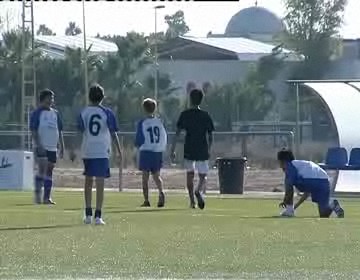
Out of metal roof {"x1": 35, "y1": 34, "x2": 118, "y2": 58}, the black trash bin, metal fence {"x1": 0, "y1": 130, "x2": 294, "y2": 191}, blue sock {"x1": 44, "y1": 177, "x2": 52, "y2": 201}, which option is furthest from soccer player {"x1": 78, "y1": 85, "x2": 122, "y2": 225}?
metal roof {"x1": 35, "y1": 34, "x2": 118, "y2": 58}

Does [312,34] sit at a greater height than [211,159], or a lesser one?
greater

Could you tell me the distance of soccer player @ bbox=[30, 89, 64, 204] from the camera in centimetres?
2241

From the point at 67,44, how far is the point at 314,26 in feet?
50.2

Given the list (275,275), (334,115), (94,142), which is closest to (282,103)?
(334,115)

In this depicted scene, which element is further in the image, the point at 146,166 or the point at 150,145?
the point at 150,145

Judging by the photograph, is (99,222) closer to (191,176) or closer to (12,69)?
(191,176)

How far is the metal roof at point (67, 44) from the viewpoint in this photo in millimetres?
75562

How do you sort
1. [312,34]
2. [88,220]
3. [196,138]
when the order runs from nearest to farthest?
[88,220] → [196,138] → [312,34]

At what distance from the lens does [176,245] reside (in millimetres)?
14461

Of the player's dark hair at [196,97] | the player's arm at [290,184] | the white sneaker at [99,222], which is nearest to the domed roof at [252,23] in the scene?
the player's dark hair at [196,97]

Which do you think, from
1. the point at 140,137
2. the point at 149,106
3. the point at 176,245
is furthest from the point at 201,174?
the point at 176,245

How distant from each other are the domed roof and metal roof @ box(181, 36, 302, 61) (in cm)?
403

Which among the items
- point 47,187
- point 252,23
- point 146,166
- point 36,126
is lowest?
point 47,187

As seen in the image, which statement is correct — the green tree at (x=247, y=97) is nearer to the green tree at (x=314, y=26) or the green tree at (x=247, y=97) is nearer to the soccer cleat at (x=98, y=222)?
the green tree at (x=314, y=26)
